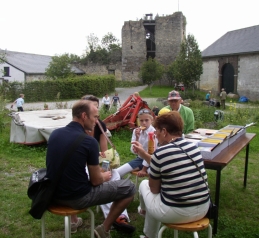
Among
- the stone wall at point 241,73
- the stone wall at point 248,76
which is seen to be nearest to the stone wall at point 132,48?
the stone wall at point 241,73

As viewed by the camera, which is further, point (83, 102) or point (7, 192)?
point (7, 192)

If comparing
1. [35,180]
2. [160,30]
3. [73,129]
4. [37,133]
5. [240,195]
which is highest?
[160,30]

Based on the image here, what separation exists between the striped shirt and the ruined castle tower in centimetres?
4226

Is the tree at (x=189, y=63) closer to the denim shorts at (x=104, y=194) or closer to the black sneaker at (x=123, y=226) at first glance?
the black sneaker at (x=123, y=226)

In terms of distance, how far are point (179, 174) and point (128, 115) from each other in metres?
6.99

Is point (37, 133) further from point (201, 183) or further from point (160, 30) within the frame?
point (160, 30)

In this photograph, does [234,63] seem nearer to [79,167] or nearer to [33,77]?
[33,77]

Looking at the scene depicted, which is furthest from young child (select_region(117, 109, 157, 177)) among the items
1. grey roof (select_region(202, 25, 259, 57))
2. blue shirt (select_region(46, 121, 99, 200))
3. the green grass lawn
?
grey roof (select_region(202, 25, 259, 57))

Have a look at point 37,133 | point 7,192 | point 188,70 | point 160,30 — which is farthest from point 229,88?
point 7,192

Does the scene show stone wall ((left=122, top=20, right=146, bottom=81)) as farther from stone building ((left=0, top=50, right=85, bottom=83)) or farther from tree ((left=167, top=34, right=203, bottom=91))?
tree ((left=167, top=34, right=203, bottom=91))

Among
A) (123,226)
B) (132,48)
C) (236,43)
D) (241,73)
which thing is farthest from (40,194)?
(132,48)

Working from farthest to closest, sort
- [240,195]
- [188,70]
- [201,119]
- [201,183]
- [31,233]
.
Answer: [188,70]
[201,119]
[240,195]
[31,233]
[201,183]

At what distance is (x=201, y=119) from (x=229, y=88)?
19140 millimetres

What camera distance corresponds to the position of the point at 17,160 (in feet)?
21.8
